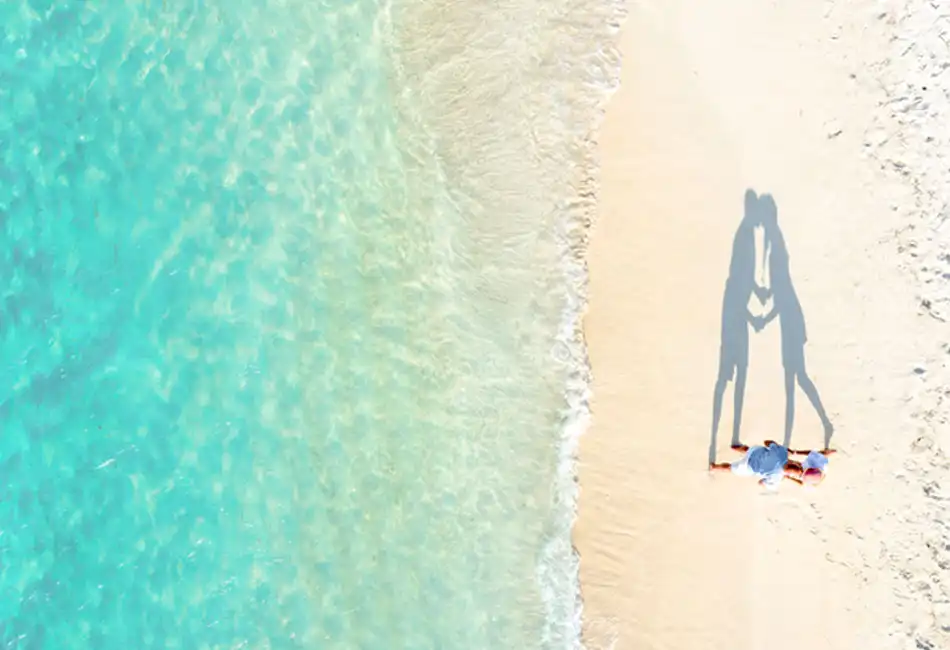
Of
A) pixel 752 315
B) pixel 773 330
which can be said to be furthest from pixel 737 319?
pixel 773 330

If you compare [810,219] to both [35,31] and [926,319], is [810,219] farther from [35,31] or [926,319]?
[35,31]

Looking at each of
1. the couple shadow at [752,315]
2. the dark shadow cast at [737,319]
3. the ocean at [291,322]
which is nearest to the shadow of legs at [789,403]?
the couple shadow at [752,315]

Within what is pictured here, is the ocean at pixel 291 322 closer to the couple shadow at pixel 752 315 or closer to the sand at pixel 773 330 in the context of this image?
the sand at pixel 773 330

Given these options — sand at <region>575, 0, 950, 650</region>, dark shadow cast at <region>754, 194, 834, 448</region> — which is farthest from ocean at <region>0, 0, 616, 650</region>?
dark shadow cast at <region>754, 194, 834, 448</region>

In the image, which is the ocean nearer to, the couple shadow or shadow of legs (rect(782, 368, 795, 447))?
the couple shadow

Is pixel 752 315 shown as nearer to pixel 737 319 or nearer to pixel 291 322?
pixel 737 319

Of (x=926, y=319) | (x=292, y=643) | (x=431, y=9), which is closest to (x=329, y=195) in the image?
(x=431, y=9)
